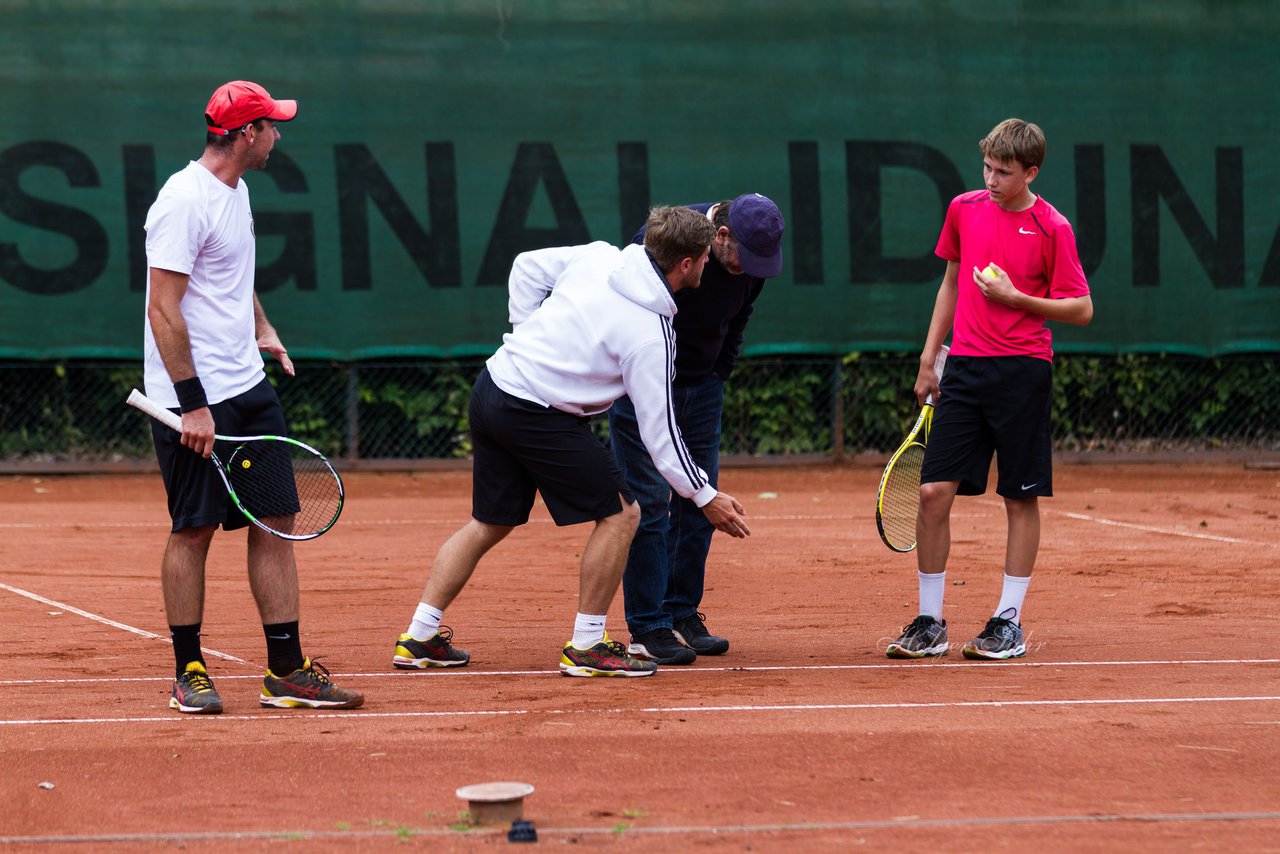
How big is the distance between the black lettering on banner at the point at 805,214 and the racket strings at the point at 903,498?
563cm

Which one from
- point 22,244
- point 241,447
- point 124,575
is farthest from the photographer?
point 22,244

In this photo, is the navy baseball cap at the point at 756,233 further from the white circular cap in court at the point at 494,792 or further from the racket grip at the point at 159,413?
the white circular cap in court at the point at 494,792

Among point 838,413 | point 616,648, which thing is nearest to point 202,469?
point 616,648

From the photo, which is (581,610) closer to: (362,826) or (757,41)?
(362,826)

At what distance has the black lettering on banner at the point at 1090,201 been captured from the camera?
1191 cm

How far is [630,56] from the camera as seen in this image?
11.8m

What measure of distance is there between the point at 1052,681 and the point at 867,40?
757 centimetres

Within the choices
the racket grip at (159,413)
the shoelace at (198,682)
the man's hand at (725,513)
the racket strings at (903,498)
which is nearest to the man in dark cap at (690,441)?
the man's hand at (725,513)

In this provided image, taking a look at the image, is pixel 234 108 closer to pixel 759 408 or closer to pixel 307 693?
pixel 307 693

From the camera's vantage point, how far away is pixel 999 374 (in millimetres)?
5508

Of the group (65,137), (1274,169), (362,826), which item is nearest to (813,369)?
(1274,169)

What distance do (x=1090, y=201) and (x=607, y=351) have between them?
784 centimetres

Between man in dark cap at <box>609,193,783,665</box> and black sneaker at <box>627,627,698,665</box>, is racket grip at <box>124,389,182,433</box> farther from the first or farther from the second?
black sneaker at <box>627,627,698,665</box>

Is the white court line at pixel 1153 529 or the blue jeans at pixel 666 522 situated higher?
the blue jeans at pixel 666 522
